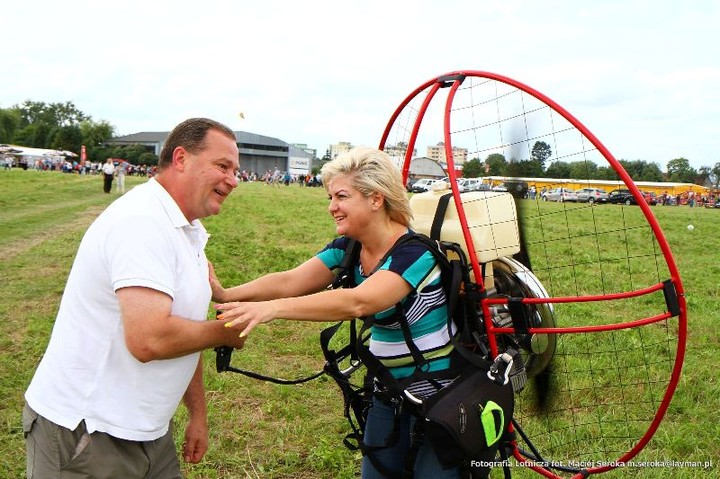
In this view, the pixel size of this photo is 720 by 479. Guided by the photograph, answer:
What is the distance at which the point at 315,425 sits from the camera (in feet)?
17.5

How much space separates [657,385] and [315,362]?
344cm

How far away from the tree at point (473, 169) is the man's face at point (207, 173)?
1317mm

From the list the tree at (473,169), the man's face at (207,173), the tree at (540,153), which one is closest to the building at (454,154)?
the tree at (473,169)

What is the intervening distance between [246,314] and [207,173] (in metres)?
0.69

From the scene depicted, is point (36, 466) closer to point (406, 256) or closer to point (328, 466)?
point (406, 256)

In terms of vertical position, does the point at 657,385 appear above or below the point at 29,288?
below

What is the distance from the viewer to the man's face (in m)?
2.66

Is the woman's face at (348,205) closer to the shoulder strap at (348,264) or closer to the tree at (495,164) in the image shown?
the shoulder strap at (348,264)

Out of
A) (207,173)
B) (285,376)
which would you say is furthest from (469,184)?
(285,376)

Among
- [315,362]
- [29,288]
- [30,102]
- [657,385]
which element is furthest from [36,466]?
[30,102]

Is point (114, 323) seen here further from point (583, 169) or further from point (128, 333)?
point (583, 169)

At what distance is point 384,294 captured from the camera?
2.62 metres

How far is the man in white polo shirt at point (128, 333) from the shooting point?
232 cm

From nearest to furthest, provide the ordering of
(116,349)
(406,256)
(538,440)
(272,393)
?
(116,349) → (406,256) → (538,440) → (272,393)
